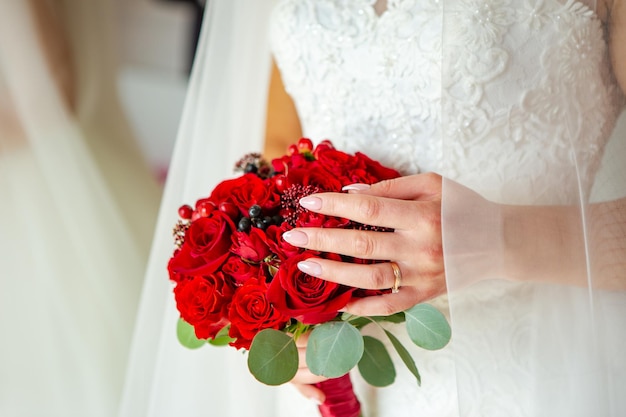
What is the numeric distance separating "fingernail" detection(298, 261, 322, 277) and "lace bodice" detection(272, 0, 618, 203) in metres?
0.19

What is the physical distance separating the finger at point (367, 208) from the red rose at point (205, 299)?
0.45 feet

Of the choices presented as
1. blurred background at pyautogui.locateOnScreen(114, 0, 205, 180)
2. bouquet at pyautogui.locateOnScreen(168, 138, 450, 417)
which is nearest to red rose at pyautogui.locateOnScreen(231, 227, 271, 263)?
bouquet at pyautogui.locateOnScreen(168, 138, 450, 417)

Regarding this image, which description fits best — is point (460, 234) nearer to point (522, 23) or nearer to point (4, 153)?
point (522, 23)

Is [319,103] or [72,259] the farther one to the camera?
[72,259]

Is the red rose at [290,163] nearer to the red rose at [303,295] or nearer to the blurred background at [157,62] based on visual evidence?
the red rose at [303,295]

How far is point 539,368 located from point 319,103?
52 cm

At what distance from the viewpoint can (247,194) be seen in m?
0.70

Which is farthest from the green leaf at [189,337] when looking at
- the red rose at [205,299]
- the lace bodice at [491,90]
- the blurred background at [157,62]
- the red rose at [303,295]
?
the blurred background at [157,62]

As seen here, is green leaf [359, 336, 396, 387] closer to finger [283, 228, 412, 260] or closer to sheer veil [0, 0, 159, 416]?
finger [283, 228, 412, 260]

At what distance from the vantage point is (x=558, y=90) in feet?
2.15

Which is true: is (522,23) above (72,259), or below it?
above

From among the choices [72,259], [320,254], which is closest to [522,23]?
[320,254]

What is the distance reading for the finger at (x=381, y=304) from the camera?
2.08ft

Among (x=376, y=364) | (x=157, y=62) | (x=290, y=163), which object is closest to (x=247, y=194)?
(x=290, y=163)
